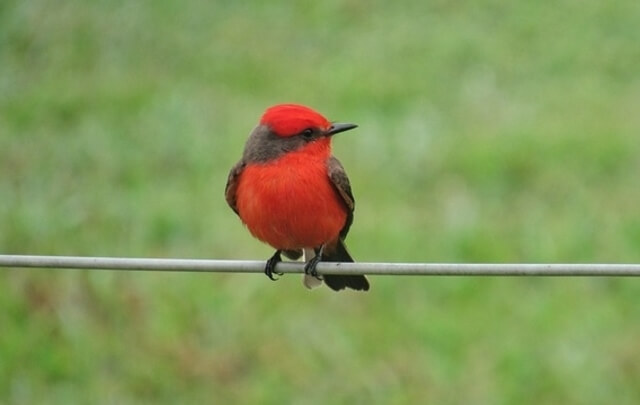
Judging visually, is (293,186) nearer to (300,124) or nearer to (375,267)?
(300,124)

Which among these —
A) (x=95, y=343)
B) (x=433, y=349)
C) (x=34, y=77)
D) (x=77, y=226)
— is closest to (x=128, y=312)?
(x=95, y=343)

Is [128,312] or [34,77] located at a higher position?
[34,77]

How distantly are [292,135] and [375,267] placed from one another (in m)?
1.23

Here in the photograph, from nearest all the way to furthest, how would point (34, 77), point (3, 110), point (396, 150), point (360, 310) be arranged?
point (360, 310), point (396, 150), point (3, 110), point (34, 77)

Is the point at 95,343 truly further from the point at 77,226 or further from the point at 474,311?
the point at 474,311

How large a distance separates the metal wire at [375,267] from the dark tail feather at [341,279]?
951 mm

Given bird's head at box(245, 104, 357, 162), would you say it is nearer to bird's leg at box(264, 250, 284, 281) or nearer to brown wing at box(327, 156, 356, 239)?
brown wing at box(327, 156, 356, 239)

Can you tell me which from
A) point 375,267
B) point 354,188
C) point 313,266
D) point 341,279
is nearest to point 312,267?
point 313,266

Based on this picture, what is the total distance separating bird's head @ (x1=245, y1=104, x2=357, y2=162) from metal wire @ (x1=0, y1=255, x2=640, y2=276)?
890 millimetres

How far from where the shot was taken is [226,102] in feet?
30.5

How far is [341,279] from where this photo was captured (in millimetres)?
4777

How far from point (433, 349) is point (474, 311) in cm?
39

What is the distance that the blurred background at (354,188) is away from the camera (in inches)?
245

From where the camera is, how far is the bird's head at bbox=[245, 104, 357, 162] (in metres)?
4.53
